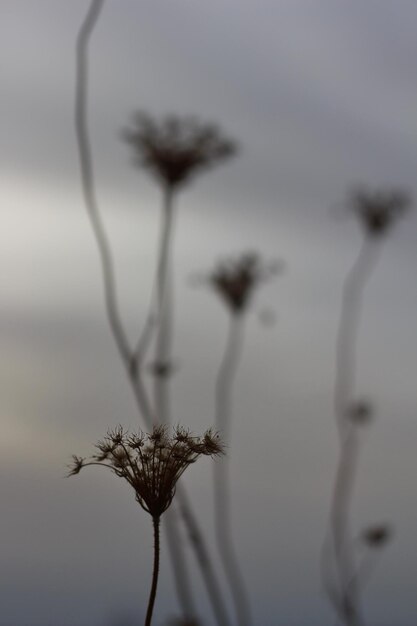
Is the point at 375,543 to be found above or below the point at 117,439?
above

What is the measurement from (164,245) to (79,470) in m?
7.73

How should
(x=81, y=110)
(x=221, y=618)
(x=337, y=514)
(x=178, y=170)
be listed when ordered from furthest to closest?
(x=337, y=514) → (x=178, y=170) → (x=221, y=618) → (x=81, y=110)

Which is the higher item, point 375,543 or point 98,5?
point 98,5

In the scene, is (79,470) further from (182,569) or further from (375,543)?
(375,543)

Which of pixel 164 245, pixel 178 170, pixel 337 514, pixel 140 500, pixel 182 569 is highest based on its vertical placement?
pixel 178 170

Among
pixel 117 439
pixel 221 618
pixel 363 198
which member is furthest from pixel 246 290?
pixel 117 439

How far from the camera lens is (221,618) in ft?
44.0

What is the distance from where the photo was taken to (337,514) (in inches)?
736

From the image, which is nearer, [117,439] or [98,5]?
[117,439]

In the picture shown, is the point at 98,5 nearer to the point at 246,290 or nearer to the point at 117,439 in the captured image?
the point at 246,290

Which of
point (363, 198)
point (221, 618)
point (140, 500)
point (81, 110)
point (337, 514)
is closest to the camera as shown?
point (140, 500)

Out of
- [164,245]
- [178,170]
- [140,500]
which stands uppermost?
[178,170]

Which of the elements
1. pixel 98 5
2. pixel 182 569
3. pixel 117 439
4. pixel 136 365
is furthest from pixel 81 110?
pixel 117 439

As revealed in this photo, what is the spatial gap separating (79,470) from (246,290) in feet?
44.5
